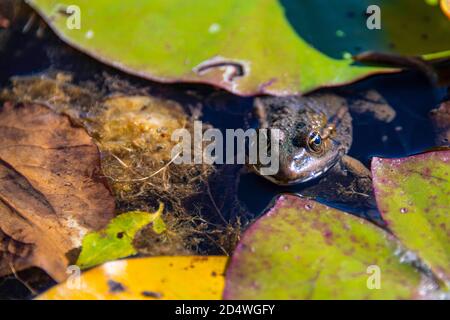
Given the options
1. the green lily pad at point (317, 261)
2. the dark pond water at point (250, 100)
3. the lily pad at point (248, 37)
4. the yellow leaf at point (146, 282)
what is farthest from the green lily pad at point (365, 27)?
the yellow leaf at point (146, 282)

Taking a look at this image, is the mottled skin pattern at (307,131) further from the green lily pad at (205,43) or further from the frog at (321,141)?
the green lily pad at (205,43)

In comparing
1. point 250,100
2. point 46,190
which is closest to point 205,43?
point 250,100

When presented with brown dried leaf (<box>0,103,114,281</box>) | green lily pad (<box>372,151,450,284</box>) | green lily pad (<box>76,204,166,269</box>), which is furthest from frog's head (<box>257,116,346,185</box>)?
brown dried leaf (<box>0,103,114,281</box>)

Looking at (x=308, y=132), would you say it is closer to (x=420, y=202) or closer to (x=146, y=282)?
(x=420, y=202)

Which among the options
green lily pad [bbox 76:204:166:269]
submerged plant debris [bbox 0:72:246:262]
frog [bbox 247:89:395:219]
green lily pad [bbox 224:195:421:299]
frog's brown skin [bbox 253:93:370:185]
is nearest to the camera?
green lily pad [bbox 224:195:421:299]

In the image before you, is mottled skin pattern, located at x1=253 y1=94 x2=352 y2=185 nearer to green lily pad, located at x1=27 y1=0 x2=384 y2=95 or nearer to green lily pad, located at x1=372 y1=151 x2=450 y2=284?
green lily pad, located at x1=27 y1=0 x2=384 y2=95

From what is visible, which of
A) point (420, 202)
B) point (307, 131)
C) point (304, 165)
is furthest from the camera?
point (307, 131)
